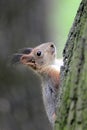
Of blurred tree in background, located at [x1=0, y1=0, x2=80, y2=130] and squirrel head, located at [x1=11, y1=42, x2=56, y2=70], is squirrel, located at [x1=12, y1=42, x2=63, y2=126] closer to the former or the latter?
squirrel head, located at [x1=11, y1=42, x2=56, y2=70]

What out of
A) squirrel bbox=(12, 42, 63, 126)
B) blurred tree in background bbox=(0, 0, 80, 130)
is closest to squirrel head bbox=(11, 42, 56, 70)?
squirrel bbox=(12, 42, 63, 126)

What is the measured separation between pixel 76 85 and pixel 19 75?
3847 millimetres

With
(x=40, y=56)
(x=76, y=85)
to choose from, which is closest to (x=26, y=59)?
(x=40, y=56)

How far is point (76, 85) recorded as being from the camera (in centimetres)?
266

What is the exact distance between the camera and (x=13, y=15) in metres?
6.50

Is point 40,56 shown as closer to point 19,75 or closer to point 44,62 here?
point 44,62

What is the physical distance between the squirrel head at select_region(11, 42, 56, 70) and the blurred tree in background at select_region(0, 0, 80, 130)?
1834mm

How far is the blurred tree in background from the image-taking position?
6.41 metres

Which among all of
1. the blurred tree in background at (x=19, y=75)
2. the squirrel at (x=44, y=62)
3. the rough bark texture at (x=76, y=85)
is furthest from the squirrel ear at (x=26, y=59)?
the blurred tree in background at (x=19, y=75)

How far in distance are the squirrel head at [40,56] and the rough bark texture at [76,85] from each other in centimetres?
147

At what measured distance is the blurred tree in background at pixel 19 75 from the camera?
6414 mm

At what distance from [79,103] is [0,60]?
3.87 meters

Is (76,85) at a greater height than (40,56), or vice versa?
(40,56)

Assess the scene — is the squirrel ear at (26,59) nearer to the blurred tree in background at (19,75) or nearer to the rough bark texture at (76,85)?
the rough bark texture at (76,85)
